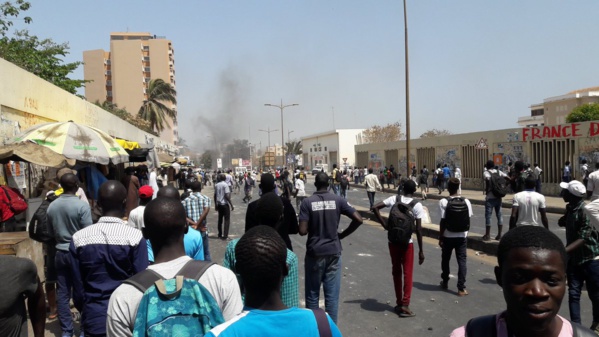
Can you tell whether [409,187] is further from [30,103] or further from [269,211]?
[30,103]

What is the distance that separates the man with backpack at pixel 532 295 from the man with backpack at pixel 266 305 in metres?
0.53

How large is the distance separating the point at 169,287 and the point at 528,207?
662cm

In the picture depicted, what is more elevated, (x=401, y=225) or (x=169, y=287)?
Answer: (x=169, y=287)

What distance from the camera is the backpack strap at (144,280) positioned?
7.66ft

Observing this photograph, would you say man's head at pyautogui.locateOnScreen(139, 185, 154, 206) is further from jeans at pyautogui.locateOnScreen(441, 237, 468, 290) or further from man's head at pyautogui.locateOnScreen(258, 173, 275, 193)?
jeans at pyautogui.locateOnScreen(441, 237, 468, 290)

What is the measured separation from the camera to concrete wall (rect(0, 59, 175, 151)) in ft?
32.8

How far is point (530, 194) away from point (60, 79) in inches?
1155

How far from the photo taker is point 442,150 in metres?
34.8

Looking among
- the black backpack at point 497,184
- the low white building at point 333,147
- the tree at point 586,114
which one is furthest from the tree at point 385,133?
the black backpack at point 497,184

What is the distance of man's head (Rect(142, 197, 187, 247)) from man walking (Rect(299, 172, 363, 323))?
110 inches

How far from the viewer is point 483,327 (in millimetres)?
1848

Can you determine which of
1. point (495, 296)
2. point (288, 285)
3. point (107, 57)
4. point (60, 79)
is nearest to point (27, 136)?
point (288, 285)

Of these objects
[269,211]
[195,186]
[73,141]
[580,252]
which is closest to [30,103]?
[73,141]

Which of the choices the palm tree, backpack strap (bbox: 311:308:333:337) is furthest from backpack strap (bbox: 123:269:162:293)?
the palm tree
